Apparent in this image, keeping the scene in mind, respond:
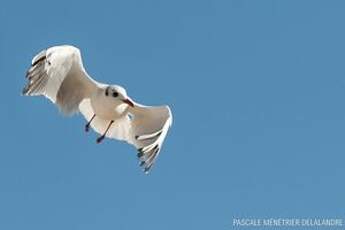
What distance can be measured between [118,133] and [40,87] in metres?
1.64

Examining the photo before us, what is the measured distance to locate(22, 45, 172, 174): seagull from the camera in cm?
3316

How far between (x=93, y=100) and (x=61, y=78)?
2.10ft

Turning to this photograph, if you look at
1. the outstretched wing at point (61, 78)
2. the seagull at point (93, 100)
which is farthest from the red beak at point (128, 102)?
the outstretched wing at point (61, 78)

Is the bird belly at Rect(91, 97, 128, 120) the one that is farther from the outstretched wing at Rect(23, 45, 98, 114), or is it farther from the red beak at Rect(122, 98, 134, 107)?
the outstretched wing at Rect(23, 45, 98, 114)

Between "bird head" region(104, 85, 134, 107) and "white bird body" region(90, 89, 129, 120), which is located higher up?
"bird head" region(104, 85, 134, 107)

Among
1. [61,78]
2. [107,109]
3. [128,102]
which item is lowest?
[107,109]

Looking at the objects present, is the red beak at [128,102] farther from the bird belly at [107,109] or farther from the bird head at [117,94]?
the bird belly at [107,109]

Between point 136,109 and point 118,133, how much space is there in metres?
0.47

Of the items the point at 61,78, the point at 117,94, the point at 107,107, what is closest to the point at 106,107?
the point at 107,107

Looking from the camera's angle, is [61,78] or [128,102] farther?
[128,102]

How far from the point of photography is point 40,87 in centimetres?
3319

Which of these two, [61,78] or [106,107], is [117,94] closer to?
[106,107]

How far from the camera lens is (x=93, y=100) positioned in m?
34.0

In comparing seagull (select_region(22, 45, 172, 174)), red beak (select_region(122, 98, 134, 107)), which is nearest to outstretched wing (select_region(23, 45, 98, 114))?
seagull (select_region(22, 45, 172, 174))
